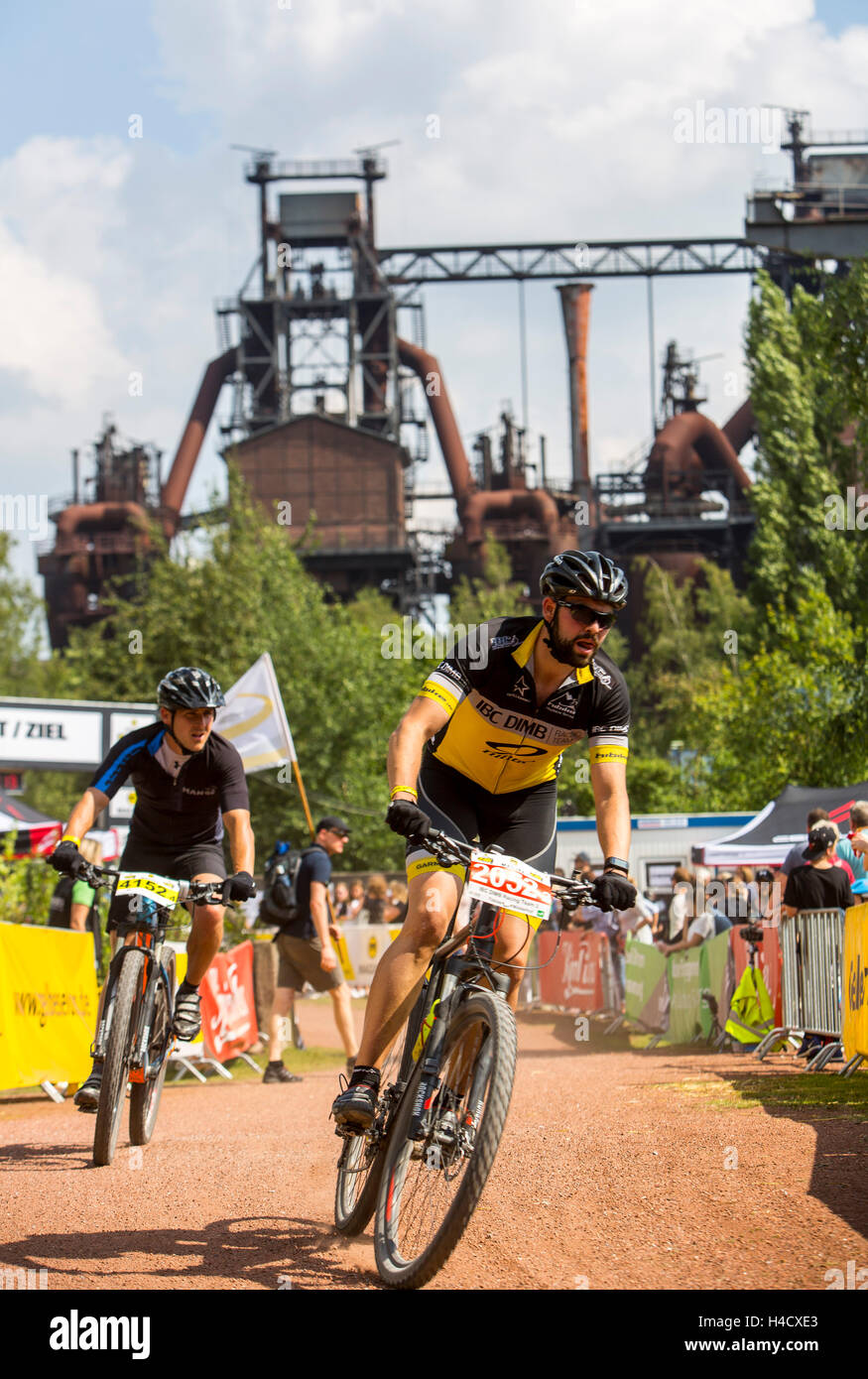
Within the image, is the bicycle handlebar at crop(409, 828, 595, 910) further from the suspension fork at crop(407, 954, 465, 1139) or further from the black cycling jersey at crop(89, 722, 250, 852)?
the black cycling jersey at crop(89, 722, 250, 852)

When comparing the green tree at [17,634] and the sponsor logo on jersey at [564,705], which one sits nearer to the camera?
the sponsor logo on jersey at [564,705]

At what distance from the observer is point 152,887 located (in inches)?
280

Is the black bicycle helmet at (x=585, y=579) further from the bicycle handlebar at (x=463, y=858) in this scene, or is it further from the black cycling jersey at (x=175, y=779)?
the black cycling jersey at (x=175, y=779)

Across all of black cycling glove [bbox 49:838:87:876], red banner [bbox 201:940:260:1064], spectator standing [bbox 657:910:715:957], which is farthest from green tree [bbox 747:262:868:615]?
black cycling glove [bbox 49:838:87:876]

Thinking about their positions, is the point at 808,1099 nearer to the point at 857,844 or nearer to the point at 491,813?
the point at 857,844

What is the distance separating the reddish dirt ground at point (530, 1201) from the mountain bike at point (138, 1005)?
0.24 m

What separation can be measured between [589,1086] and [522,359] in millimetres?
59458

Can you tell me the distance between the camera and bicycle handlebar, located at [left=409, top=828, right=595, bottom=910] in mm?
4465

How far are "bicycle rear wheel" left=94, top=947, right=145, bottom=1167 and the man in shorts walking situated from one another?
500 centimetres

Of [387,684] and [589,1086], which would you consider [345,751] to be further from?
[589,1086]

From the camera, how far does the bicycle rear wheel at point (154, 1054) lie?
7230mm

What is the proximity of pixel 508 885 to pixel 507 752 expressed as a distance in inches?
29.7

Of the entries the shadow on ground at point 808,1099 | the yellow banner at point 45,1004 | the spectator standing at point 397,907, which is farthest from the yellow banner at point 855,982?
the spectator standing at point 397,907
